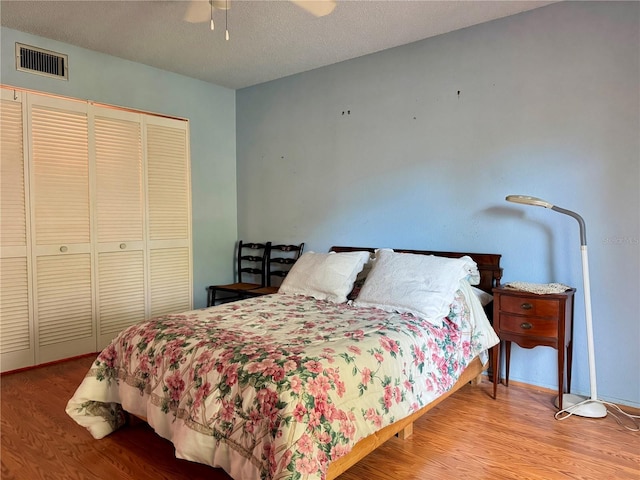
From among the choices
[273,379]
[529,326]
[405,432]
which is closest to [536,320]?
[529,326]

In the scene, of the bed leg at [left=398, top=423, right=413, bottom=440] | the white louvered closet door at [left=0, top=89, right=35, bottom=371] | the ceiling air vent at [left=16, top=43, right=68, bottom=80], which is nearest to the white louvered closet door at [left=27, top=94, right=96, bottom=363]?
the white louvered closet door at [left=0, top=89, right=35, bottom=371]

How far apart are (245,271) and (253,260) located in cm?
15

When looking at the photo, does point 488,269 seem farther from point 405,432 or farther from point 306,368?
point 306,368

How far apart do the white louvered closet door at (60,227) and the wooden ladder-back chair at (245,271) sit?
3.78ft

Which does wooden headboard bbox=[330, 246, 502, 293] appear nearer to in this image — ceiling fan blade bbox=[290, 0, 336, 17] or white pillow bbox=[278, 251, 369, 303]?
white pillow bbox=[278, 251, 369, 303]

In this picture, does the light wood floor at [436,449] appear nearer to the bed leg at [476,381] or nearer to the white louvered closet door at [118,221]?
the bed leg at [476,381]

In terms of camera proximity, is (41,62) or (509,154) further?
(41,62)

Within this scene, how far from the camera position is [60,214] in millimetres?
3371

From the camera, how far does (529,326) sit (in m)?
2.54

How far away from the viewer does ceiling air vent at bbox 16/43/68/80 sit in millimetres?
3213

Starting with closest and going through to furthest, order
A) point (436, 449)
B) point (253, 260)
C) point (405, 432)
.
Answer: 1. point (436, 449)
2. point (405, 432)
3. point (253, 260)

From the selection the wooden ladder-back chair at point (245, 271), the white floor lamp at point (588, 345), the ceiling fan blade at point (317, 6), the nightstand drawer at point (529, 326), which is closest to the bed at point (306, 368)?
the nightstand drawer at point (529, 326)

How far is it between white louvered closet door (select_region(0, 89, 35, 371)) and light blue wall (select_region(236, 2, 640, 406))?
7.35 ft

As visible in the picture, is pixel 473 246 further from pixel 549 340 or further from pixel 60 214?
pixel 60 214
